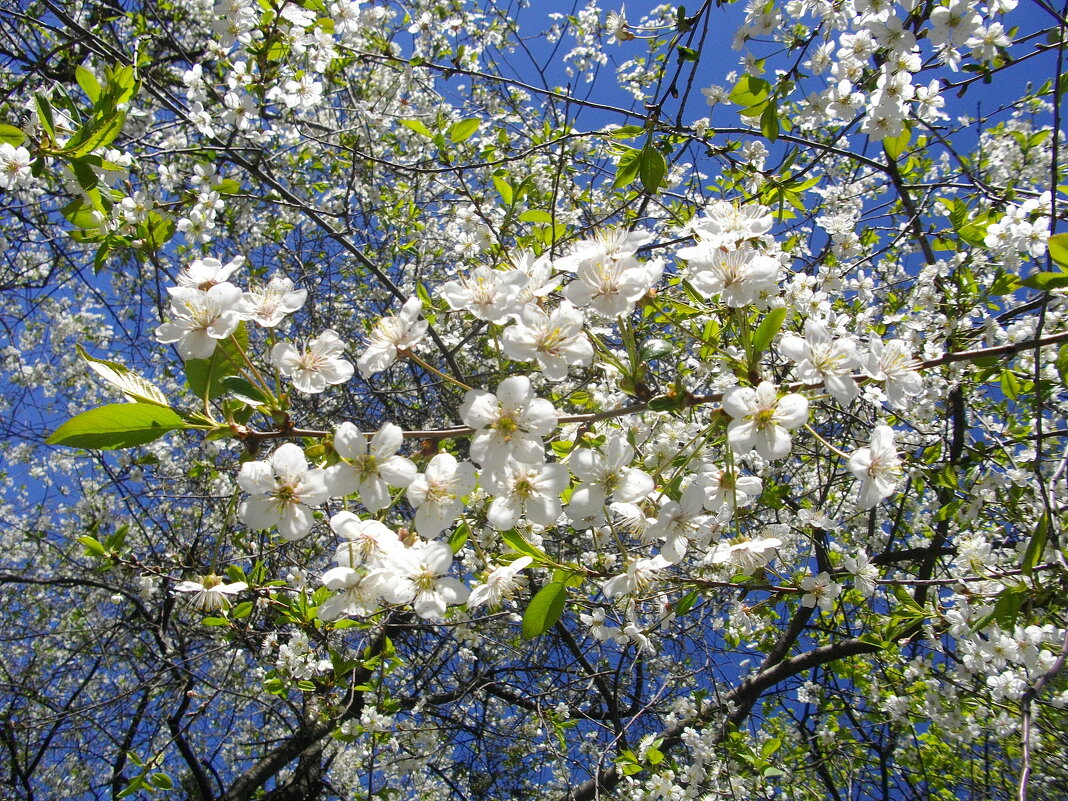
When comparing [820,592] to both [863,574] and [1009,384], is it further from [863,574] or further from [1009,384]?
[1009,384]

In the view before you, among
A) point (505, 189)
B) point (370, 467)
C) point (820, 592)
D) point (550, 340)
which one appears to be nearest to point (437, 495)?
point (370, 467)

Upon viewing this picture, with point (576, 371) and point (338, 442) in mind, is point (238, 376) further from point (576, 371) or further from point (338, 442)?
point (576, 371)

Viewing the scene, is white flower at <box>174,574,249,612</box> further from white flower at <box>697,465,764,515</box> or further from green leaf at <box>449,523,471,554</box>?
white flower at <box>697,465,764,515</box>

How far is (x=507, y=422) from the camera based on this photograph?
1.15 meters

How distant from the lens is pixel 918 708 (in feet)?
11.7

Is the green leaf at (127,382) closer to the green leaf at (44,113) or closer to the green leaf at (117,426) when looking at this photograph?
the green leaf at (117,426)

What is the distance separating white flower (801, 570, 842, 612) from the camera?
2239 millimetres

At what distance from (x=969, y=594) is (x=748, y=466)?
1645 mm

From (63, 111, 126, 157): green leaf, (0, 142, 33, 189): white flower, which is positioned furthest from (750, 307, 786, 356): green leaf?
(0, 142, 33, 189): white flower

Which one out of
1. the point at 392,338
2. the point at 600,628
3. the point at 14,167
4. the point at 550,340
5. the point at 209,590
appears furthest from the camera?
the point at 600,628

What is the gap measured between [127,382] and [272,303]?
0.33 m

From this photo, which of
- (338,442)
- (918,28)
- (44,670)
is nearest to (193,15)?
(918,28)

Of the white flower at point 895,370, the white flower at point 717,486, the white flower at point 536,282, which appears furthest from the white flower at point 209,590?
the white flower at point 895,370

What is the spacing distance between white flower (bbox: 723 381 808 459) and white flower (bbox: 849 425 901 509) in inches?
10.7
